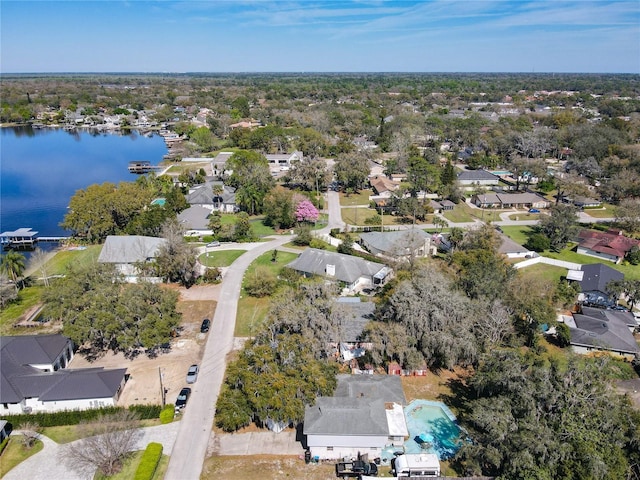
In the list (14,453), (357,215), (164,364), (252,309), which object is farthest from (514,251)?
(14,453)

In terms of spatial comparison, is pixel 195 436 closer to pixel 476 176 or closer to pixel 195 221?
pixel 195 221

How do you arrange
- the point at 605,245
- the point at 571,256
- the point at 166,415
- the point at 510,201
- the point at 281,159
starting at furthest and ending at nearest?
the point at 281,159 < the point at 510,201 < the point at 571,256 < the point at 605,245 < the point at 166,415

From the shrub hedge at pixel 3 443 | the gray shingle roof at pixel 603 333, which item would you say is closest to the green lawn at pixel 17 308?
the shrub hedge at pixel 3 443

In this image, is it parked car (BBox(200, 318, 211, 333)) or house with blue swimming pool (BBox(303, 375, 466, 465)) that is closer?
house with blue swimming pool (BBox(303, 375, 466, 465))

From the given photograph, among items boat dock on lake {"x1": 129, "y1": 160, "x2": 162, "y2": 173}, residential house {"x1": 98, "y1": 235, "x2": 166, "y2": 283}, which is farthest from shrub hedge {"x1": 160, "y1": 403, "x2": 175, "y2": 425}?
boat dock on lake {"x1": 129, "y1": 160, "x2": 162, "y2": 173}

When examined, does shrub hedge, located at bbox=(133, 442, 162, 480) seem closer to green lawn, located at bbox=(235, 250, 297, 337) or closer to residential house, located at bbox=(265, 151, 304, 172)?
green lawn, located at bbox=(235, 250, 297, 337)

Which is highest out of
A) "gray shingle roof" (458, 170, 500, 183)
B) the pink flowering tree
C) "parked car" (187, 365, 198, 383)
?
"gray shingle roof" (458, 170, 500, 183)

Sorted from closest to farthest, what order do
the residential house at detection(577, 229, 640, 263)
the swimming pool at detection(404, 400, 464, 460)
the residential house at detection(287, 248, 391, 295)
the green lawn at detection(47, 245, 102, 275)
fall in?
1. the swimming pool at detection(404, 400, 464, 460)
2. the residential house at detection(287, 248, 391, 295)
3. the green lawn at detection(47, 245, 102, 275)
4. the residential house at detection(577, 229, 640, 263)
